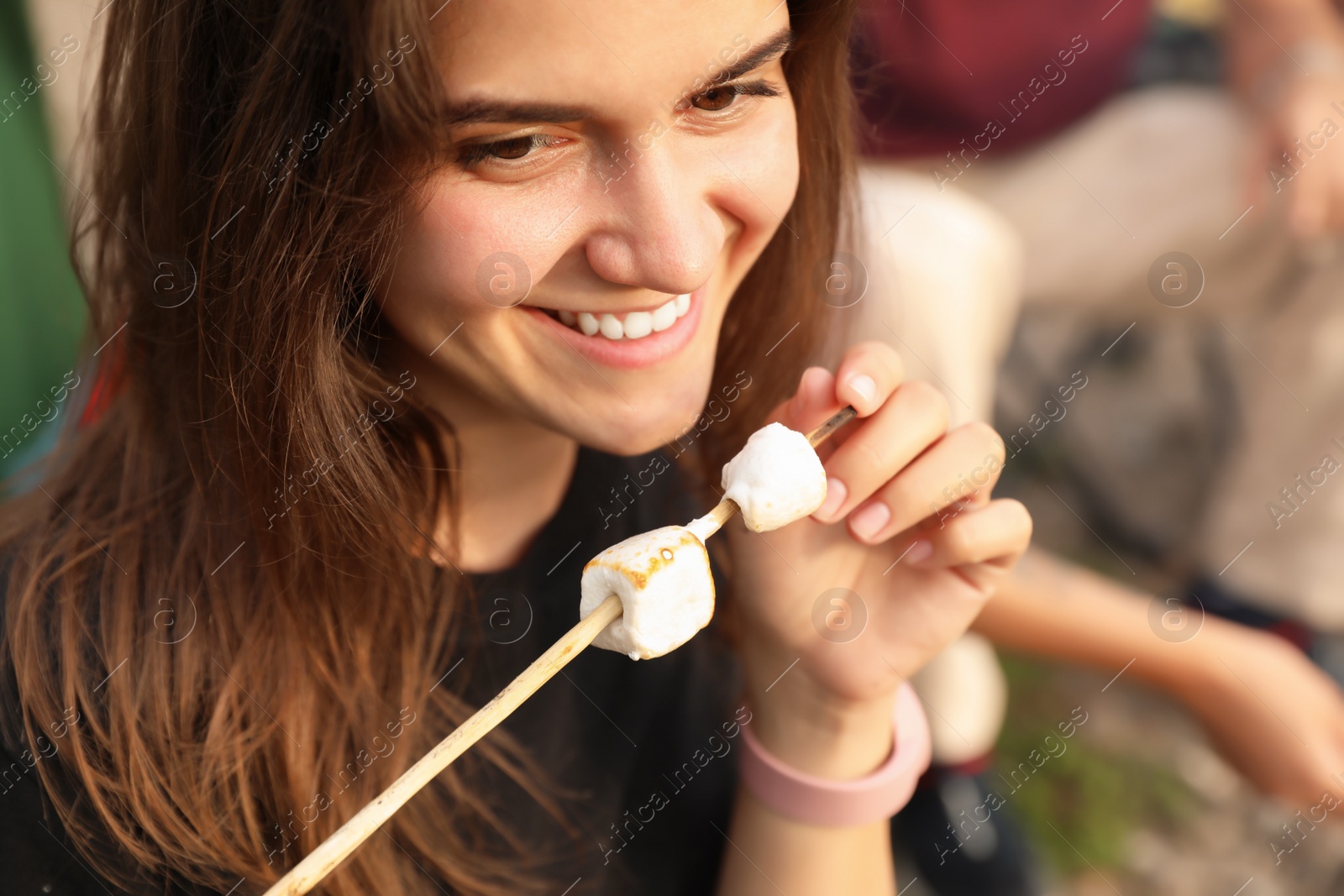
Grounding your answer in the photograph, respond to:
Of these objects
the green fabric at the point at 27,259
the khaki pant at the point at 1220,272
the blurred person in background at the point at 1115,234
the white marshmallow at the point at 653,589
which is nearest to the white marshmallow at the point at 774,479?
the white marshmallow at the point at 653,589

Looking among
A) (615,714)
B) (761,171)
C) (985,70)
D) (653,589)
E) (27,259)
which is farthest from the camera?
(985,70)

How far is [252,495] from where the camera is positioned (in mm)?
1073

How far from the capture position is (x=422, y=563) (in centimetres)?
117

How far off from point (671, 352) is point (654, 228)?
0.18 m

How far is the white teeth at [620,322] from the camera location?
40.8 inches

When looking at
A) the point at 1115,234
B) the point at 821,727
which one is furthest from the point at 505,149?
the point at 1115,234

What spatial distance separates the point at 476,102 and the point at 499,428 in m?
0.47

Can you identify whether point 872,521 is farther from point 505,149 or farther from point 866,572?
point 505,149

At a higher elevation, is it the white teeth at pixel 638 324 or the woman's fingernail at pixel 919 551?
the white teeth at pixel 638 324

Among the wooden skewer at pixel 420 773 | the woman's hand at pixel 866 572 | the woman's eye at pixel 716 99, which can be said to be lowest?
the woman's hand at pixel 866 572

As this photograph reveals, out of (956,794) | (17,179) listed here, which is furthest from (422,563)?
(17,179)

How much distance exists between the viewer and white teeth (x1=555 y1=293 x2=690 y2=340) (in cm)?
104

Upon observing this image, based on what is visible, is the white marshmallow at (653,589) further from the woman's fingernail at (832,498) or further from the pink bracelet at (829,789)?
the pink bracelet at (829,789)

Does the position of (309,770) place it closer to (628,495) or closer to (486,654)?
(486,654)
